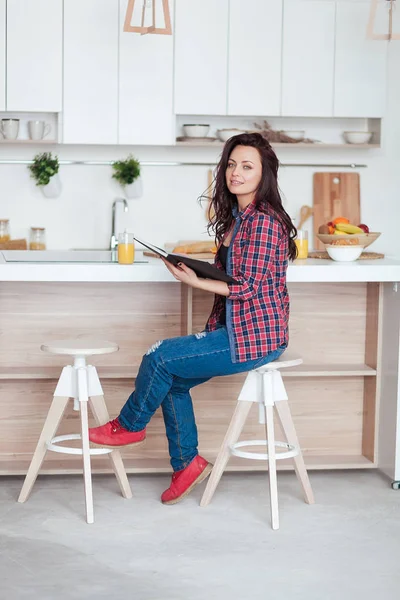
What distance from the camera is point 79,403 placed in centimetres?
327

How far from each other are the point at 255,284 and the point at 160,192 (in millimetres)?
2575

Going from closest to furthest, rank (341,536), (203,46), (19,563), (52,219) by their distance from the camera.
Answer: (19,563) → (341,536) → (203,46) → (52,219)

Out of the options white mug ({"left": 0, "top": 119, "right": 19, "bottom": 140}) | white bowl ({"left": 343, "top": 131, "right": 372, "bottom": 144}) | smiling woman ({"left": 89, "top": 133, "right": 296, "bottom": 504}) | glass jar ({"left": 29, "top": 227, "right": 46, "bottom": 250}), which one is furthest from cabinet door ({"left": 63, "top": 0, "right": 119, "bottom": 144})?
smiling woman ({"left": 89, "top": 133, "right": 296, "bottom": 504})

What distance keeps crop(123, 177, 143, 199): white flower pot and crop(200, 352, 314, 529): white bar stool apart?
2.39 m

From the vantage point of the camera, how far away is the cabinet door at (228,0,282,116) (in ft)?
16.8

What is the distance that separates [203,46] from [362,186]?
1.35m

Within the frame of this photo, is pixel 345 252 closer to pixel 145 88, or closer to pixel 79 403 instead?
pixel 79 403

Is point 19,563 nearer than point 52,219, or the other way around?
point 19,563

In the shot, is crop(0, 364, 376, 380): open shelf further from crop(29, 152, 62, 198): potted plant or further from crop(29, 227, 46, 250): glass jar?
crop(29, 152, 62, 198): potted plant

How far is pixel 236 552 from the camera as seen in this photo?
291cm

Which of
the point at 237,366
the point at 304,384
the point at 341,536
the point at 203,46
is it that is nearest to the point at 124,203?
the point at 203,46

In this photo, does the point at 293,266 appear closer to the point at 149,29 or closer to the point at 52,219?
the point at 149,29

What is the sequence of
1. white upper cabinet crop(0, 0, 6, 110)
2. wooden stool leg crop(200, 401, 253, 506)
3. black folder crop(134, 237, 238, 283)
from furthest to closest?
white upper cabinet crop(0, 0, 6, 110)
wooden stool leg crop(200, 401, 253, 506)
black folder crop(134, 237, 238, 283)

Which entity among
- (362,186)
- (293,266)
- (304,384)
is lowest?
(304,384)
